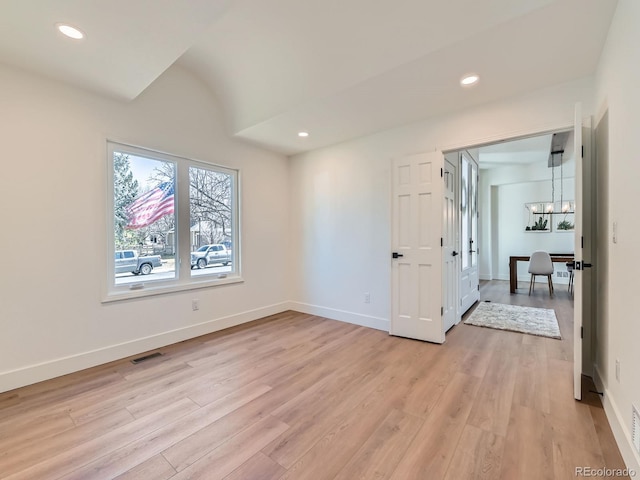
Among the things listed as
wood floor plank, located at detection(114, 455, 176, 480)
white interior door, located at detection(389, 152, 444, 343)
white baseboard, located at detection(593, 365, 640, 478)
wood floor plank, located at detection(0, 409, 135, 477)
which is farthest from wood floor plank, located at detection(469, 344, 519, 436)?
wood floor plank, located at detection(0, 409, 135, 477)

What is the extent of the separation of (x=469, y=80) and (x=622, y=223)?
5.30 ft

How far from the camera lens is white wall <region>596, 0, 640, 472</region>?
4.75 feet

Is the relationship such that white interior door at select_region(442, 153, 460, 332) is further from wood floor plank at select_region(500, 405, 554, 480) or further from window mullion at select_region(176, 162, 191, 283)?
window mullion at select_region(176, 162, 191, 283)

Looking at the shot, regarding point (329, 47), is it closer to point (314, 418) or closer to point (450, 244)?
point (450, 244)

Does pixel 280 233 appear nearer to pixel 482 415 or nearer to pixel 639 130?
pixel 482 415

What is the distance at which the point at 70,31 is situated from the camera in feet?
6.56

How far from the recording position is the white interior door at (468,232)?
430cm

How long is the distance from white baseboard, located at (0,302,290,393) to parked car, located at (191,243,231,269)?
0.75 metres

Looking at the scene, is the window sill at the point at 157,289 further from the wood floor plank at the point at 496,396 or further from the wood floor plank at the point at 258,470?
the wood floor plank at the point at 496,396

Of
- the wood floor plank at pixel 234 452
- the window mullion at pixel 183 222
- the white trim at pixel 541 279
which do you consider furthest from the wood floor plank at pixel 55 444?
the white trim at pixel 541 279

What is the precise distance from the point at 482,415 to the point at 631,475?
69 centimetres

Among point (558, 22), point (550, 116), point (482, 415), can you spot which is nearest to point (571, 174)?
point (550, 116)

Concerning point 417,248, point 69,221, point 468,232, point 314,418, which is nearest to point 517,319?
point 468,232

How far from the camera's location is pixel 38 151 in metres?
2.48
